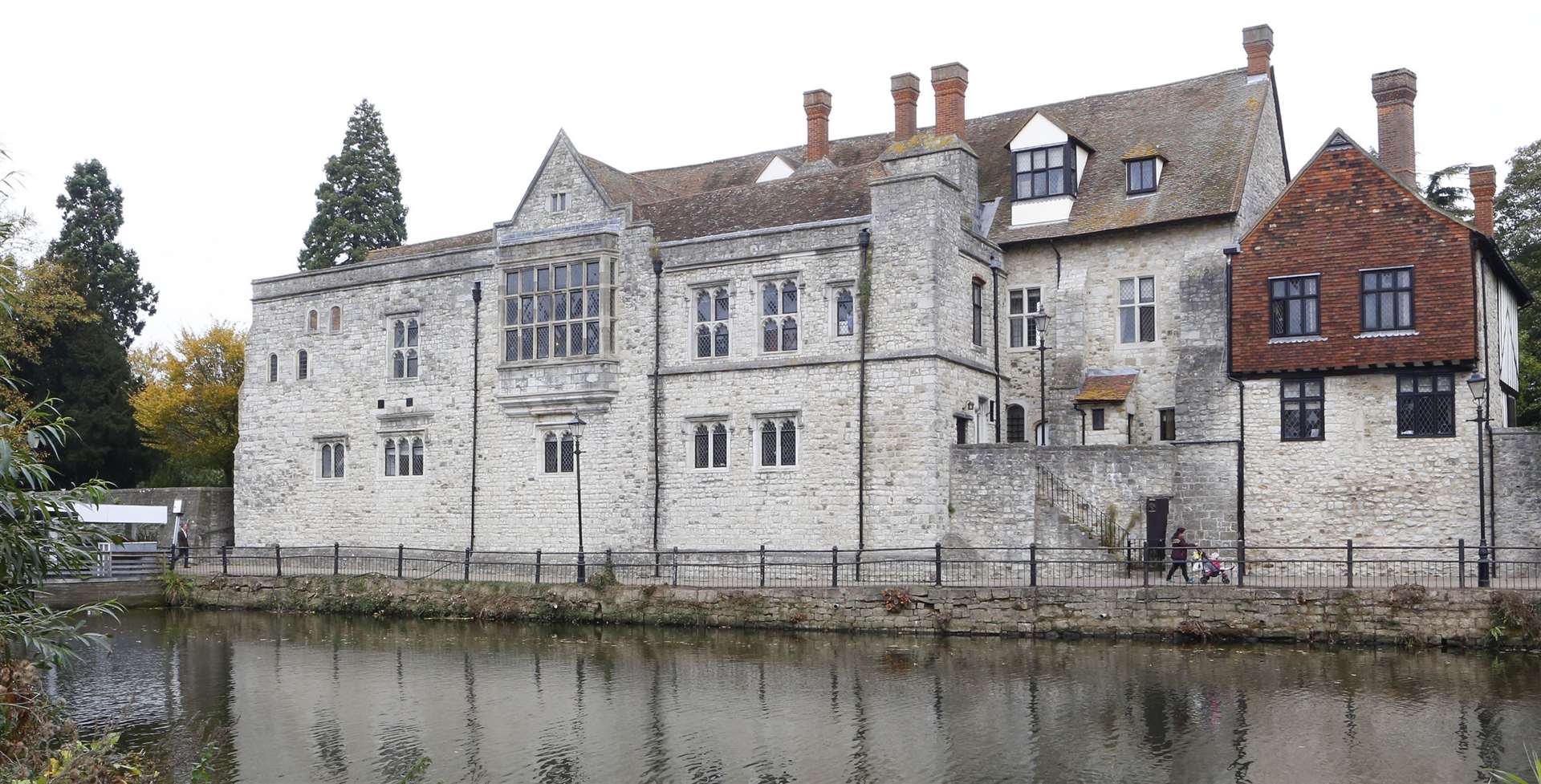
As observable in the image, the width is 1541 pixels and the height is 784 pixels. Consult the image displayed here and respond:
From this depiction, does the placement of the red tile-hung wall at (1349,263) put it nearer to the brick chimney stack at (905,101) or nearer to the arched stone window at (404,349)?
the brick chimney stack at (905,101)

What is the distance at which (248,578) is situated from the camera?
109 feet

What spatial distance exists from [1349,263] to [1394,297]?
1145 millimetres

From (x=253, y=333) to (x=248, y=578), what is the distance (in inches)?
361

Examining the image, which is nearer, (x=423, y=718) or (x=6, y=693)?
(x=6, y=693)

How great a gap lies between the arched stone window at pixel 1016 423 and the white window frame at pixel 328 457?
18.2 metres

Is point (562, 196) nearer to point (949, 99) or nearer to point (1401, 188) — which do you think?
point (949, 99)

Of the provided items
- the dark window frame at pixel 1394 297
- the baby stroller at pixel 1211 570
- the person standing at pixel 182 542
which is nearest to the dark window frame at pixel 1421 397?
the dark window frame at pixel 1394 297

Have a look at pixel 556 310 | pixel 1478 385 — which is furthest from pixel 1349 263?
pixel 556 310

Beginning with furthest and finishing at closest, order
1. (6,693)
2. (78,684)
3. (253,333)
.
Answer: (253,333) → (78,684) → (6,693)

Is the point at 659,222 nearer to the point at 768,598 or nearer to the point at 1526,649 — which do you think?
the point at 768,598

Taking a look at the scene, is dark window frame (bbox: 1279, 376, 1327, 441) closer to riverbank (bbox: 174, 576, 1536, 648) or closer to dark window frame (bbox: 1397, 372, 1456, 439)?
dark window frame (bbox: 1397, 372, 1456, 439)

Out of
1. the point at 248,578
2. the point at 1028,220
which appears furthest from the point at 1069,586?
the point at 248,578

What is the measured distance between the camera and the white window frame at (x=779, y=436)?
3066 centimetres

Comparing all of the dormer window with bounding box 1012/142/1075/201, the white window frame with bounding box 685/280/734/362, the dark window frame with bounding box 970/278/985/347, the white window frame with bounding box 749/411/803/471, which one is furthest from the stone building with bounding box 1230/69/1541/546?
the white window frame with bounding box 685/280/734/362
